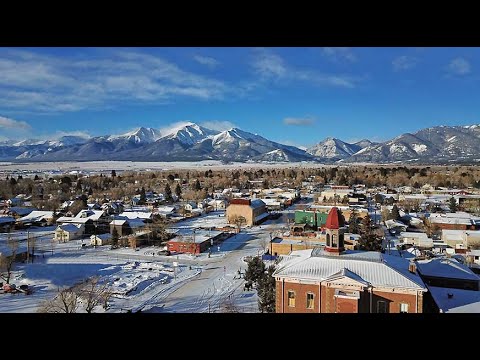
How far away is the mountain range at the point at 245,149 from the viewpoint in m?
31.5

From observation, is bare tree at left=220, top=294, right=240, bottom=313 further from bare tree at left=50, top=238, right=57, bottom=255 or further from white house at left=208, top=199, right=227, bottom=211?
white house at left=208, top=199, right=227, bottom=211

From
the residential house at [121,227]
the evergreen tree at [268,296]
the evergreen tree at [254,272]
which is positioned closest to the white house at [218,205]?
the residential house at [121,227]

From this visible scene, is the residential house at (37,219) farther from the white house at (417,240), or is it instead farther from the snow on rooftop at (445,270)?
the snow on rooftop at (445,270)

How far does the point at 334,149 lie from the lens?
39.2 meters

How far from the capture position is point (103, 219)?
34.2ft

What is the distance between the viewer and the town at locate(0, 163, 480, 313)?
390 centimetres

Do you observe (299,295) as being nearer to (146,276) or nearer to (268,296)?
(268,296)

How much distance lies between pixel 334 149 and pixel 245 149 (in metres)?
9.31

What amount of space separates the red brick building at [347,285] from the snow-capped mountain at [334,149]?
3530cm

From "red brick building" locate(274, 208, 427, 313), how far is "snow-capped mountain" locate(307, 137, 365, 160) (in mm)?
35297

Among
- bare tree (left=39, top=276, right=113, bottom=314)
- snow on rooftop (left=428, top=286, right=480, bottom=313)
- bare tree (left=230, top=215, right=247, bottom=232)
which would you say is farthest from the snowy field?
snow on rooftop (left=428, top=286, right=480, bottom=313)

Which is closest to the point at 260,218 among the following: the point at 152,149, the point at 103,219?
the point at 103,219
